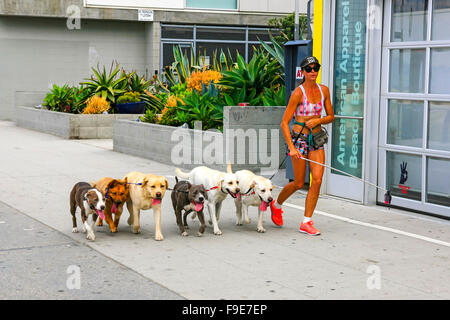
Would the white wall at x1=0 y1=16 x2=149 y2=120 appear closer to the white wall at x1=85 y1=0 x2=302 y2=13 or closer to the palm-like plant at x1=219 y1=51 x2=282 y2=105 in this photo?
the white wall at x1=85 y1=0 x2=302 y2=13

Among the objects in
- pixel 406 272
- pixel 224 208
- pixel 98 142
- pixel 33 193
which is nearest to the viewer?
pixel 406 272

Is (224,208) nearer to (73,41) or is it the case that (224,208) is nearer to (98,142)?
(98,142)

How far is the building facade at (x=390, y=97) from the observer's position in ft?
29.1

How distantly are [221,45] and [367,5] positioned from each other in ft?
58.9

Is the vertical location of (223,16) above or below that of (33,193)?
above

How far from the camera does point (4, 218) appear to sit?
344 inches

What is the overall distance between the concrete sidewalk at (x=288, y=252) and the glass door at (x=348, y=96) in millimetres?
309

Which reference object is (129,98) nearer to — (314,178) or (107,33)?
(107,33)

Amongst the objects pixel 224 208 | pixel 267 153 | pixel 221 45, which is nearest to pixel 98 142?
pixel 267 153

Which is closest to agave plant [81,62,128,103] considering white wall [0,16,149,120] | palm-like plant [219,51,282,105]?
white wall [0,16,149,120]

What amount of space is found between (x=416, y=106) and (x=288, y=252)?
3129 mm

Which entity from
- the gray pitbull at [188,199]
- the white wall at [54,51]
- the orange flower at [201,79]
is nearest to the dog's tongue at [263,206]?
the gray pitbull at [188,199]

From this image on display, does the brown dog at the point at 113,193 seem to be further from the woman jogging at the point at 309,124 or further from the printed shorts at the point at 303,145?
the printed shorts at the point at 303,145

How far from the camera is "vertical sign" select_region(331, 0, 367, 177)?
984 centimetres
